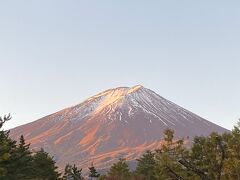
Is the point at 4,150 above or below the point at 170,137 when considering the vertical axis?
above

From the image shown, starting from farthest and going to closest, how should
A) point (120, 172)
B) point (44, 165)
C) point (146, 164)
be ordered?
point (120, 172) < point (146, 164) < point (44, 165)

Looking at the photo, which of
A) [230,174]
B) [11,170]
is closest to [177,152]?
[230,174]

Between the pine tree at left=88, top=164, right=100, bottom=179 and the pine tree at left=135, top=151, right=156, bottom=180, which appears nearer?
the pine tree at left=135, top=151, right=156, bottom=180

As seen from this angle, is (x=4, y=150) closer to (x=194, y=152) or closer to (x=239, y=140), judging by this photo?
(x=194, y=152)

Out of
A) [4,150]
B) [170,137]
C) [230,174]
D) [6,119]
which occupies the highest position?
[6,119]

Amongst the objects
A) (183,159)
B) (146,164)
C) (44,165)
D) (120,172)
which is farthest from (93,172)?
(183,159)

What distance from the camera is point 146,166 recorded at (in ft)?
208

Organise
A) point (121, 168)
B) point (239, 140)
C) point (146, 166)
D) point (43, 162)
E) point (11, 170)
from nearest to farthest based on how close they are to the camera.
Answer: point (239, 140) → point (11, 170) → point (43, 162) → point (146, 166) → point (121, 168)

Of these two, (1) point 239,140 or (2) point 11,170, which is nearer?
(1) point 239,140

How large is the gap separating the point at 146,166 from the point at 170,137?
5076 cm

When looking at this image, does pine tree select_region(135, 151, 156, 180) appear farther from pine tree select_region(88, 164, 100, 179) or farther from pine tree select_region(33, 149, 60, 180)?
pine tree select_region(33, 149, 60, 180)

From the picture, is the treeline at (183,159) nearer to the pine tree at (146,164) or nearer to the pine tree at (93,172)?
the pine tree at (146,164)

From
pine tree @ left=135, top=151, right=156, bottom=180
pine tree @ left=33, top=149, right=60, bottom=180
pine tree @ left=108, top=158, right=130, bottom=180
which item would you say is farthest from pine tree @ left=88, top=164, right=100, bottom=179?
pine tree @ left=33, top=149, right=60, bottom=180

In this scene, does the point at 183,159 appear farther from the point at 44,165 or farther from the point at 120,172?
the point at 120,172
